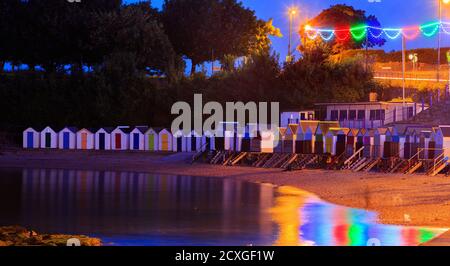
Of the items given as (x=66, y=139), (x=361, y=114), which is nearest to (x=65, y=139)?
(x=66, y=139)

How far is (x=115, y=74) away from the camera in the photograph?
64938 mm

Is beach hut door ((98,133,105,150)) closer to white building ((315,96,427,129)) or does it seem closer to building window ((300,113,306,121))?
building window ((300,113,306,121))

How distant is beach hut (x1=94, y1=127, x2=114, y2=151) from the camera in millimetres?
51656

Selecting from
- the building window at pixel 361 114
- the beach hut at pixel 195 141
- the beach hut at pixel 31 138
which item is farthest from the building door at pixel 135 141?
the building window at pixel 361 114

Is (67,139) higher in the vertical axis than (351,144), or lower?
higher

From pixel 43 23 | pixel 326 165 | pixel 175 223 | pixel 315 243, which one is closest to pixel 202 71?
pixel 43 23

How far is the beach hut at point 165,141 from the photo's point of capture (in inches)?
1976

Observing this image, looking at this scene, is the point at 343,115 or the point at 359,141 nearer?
the point at 359,141

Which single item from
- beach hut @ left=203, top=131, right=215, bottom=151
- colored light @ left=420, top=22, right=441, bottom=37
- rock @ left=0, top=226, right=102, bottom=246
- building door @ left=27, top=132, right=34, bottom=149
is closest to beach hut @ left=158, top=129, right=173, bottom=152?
beach hut @ left=203, top=131, right=215, bottom=151

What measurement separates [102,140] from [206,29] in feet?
99.9

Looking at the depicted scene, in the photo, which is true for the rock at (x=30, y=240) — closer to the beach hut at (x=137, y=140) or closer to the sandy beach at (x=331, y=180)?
the sandy beach at (x=331, y=180)

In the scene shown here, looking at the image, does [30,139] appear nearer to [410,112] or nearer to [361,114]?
[361,114]
